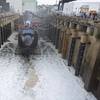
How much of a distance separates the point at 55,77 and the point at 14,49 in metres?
9.57

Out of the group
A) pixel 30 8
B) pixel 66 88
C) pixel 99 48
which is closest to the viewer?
pixel 99 48

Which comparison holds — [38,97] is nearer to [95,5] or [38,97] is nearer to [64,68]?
[64,68]

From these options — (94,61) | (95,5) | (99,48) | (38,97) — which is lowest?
(38,97)

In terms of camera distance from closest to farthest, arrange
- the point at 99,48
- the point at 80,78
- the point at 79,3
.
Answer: the point at 99,48, the point at 80,78, the point at 79,3

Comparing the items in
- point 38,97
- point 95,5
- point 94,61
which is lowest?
point 38,97

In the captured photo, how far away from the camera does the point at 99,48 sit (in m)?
10.6

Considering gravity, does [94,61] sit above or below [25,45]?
above

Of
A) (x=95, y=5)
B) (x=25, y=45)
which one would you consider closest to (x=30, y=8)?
(x=25, y=45)

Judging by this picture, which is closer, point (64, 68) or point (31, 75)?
point (31, 75)

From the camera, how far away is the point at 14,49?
2175 cm

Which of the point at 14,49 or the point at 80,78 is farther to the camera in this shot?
the point at 14,49

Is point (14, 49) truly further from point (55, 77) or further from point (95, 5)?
point (95, 5)

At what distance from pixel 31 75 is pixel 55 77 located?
1946 mm

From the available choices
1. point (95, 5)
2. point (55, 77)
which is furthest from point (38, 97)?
point (95, 5)
